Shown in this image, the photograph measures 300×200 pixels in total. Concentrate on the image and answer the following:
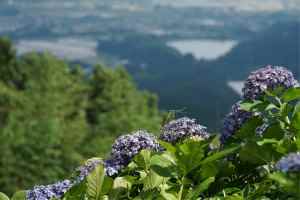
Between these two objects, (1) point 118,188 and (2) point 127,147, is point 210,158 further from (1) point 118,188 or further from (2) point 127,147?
(2) point 127,147

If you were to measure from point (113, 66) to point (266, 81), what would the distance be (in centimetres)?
11862

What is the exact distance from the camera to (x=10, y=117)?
127ft

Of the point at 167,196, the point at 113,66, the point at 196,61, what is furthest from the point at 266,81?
the point at 196,61

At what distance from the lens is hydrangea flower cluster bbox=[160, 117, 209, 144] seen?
84.2 inches

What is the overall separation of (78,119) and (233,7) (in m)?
138

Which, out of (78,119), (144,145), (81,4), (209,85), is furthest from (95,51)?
(144,145)

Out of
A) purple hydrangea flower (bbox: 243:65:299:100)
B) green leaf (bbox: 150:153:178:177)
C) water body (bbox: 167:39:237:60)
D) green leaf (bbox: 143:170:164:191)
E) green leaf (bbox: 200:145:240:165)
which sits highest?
purple hydrangea flower (bbox: 243:65:299:100)

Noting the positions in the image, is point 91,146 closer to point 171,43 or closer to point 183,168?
point 183,168

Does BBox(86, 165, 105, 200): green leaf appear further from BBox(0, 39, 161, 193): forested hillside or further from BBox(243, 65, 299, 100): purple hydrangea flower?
BBox(0, 39, 161, 193): forested hillside

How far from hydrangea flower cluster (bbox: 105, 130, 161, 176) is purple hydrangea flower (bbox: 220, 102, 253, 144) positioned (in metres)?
0.23

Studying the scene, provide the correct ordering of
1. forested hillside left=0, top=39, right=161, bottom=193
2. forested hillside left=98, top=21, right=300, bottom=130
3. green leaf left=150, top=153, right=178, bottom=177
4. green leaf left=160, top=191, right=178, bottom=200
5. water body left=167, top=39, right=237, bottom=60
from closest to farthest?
green leaf left=160, top=191, right=178, bottom=200 → green leaf left=150, top=153, right=178, bottom=177 → forested hillside left=0, top=39, right=161, bottom=193 → forested hillside left=98, top=21, right=300, bottom=130 → water body left=167, top=39, right=237, bottom=60

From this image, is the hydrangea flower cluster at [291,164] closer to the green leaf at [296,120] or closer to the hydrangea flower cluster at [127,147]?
the green leaf at [296,120]

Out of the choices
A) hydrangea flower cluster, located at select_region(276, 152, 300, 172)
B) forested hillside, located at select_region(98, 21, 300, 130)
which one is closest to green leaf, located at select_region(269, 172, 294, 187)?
hydrangea flower cluster, located at select_region(276, 152, 300, 172)

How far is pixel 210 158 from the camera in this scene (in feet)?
5.97
